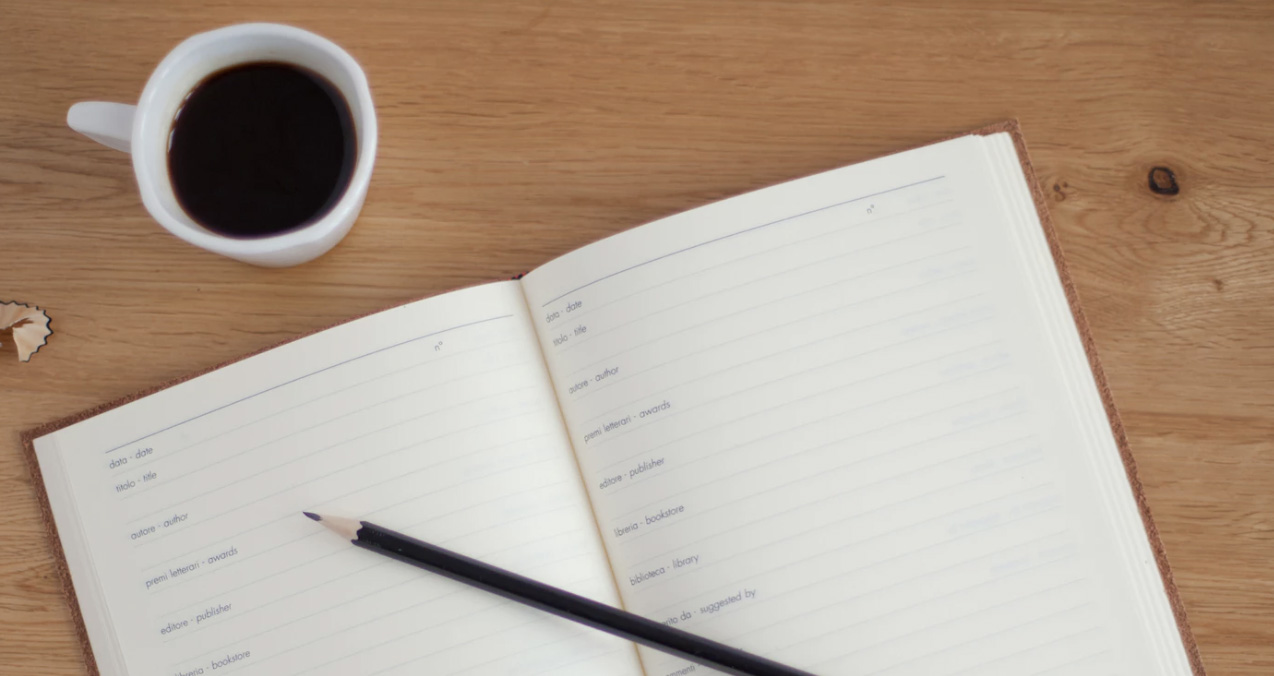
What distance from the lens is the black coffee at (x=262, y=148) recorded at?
0.48 meters

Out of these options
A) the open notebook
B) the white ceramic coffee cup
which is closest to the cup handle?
the white ceramic coffee cup

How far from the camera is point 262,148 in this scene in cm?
48

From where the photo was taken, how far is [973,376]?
0.49m

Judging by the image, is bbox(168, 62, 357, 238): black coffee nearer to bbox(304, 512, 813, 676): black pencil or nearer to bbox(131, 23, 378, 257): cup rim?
bbox(131, 23, 378, 257): cup rim

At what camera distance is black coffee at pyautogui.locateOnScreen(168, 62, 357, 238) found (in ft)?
1.56

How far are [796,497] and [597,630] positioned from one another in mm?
130

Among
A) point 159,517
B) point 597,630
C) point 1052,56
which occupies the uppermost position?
point 1052,56

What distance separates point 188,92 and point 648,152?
0.26 m

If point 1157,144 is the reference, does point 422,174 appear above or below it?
above

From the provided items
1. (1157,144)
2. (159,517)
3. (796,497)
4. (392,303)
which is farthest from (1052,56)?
(159,517)

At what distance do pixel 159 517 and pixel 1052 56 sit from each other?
23.4 inches

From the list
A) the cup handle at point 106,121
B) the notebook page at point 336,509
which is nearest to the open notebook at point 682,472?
the notebook page at point 336,509

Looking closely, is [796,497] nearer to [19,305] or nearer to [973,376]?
[973,376]

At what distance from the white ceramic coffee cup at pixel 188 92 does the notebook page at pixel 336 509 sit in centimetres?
7
